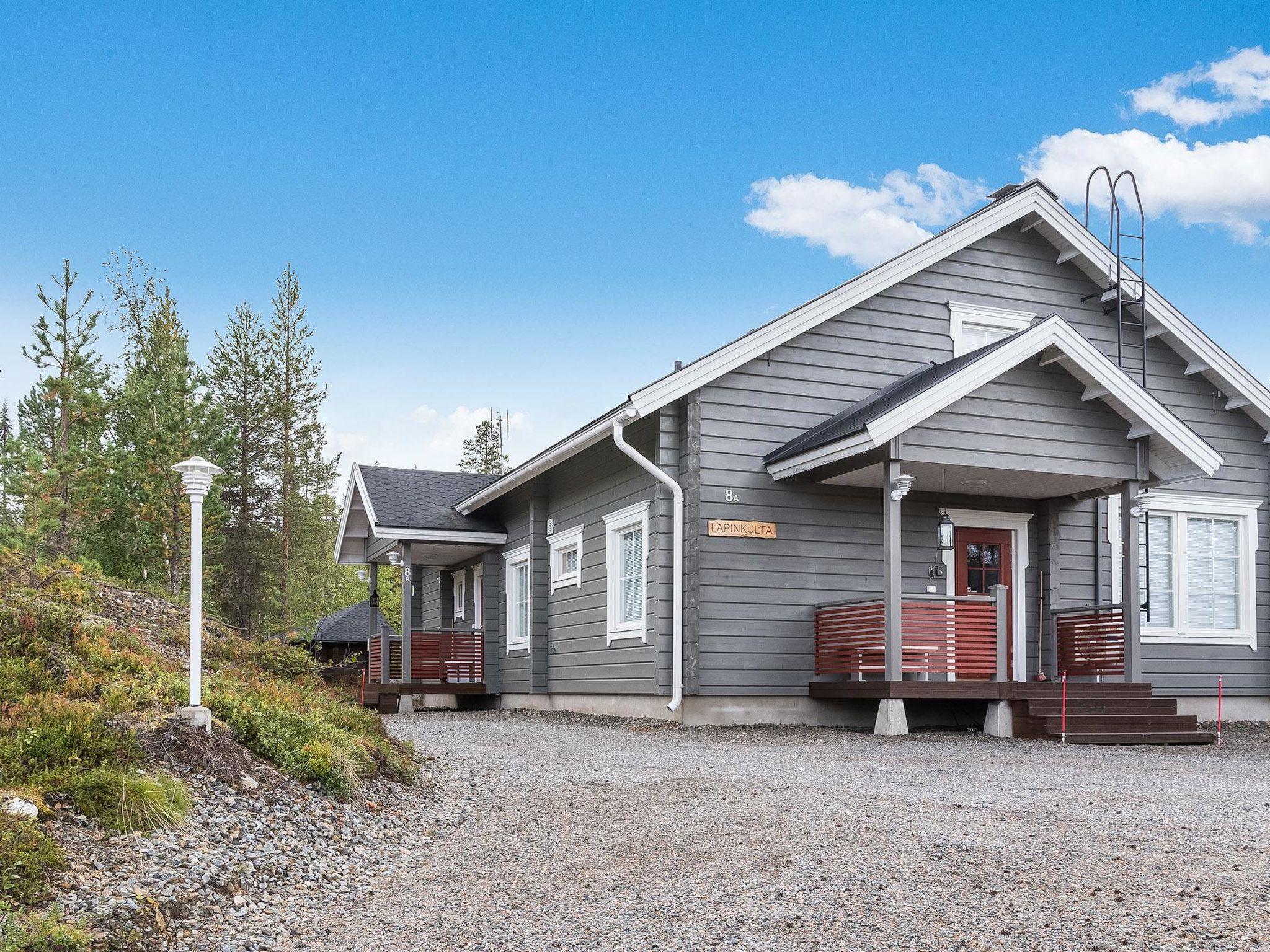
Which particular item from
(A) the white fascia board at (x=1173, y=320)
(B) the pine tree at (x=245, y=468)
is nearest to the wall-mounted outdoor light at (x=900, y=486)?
(A) the white fascia board at (x=1173, y=320)

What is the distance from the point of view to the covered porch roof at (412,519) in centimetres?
1855

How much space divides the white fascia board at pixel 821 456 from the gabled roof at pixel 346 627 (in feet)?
66.8

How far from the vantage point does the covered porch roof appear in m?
18.5

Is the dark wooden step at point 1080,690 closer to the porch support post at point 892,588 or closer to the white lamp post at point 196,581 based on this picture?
the porch support post at point 892,588

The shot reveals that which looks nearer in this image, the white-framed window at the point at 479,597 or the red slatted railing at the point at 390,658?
the white-framed window at the point at 479,597

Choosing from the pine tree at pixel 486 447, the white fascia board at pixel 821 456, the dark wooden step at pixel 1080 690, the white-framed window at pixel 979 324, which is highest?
the pine tree at pixel 486 447

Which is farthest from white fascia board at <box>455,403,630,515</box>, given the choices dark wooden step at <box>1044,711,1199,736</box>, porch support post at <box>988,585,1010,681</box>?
dark wooden step at <box>1044,711,1199,736</box>

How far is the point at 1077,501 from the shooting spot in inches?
580

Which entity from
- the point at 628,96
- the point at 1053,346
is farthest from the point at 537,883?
the point at 628,96

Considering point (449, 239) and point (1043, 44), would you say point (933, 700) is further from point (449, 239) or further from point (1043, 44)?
point (449, 239)

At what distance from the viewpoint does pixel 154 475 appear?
25.8 metres

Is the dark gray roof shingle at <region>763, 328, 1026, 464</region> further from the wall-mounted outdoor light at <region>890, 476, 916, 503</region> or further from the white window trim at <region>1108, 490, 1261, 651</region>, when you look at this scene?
the white window trim at <region>1108, 490, 1261, 651</region>

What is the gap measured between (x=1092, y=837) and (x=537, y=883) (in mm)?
2873

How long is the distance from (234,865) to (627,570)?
9.94 metres
